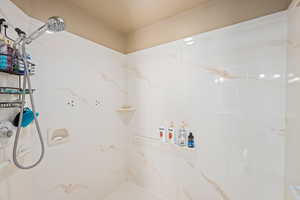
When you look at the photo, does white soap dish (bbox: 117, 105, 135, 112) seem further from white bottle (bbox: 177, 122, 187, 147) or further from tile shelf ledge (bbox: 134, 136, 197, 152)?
white bottle (bbox: 177, 122, 187, 147)

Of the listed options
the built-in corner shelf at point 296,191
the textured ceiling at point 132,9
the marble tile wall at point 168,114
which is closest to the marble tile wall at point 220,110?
the marble tile wall at point 168,114

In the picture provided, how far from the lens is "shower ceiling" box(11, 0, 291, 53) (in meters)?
1.02

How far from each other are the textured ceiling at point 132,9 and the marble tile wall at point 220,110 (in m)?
0.33

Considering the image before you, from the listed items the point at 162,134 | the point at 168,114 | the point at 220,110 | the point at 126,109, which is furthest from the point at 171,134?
the point at 126,109

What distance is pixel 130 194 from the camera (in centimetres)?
162

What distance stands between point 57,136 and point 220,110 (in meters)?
1.46

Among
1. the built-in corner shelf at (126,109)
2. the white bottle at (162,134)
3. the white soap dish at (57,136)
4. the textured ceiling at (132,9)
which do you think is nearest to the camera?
the white soap dish at (57,136)

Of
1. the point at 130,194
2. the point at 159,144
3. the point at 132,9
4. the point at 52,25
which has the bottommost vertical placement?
the point at 130,194

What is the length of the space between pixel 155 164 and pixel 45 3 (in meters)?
1.91

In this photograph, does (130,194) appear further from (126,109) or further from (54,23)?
(54,23)

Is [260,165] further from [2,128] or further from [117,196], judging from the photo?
[2,128]

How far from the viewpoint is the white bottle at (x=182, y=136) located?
1319 millimetres

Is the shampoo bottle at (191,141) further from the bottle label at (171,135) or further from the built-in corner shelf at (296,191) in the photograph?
the built-in corner shelf at (296,191)

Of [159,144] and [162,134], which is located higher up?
[162,134]
